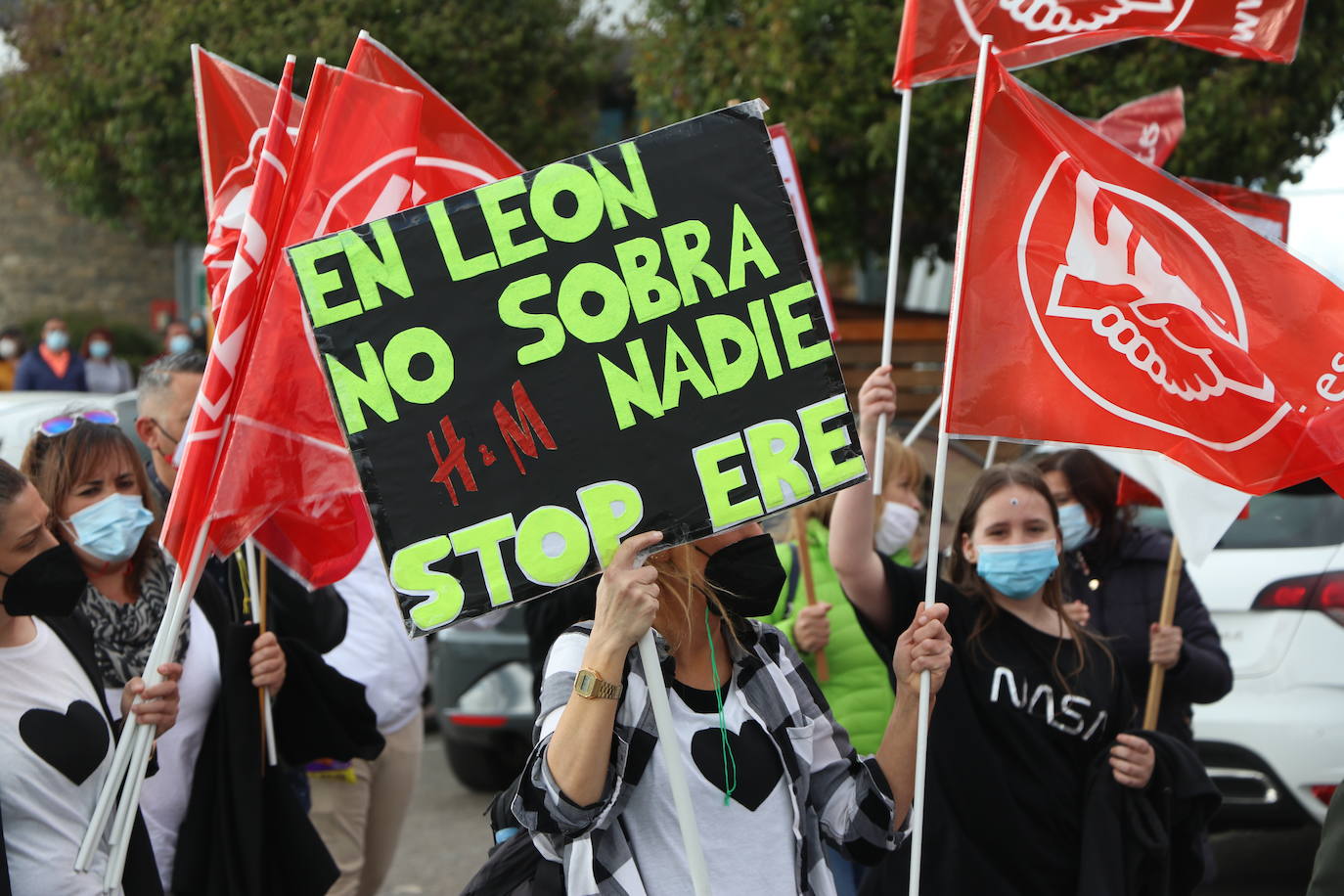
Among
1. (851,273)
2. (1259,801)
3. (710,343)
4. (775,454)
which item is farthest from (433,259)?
(851,273)

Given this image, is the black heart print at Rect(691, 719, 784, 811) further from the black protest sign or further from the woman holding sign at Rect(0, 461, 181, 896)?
the woman holding sign at Rect(0, 461, 181, 896)

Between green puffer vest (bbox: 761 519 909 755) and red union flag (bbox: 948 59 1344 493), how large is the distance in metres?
1.13

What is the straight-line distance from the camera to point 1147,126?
5.91 m

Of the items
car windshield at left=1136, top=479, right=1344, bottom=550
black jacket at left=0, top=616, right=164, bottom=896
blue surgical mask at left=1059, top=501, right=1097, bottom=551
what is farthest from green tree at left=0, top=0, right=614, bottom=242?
black jacket at left=0, top=616, right=164, bottom=896

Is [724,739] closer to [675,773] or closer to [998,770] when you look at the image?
[675,773]

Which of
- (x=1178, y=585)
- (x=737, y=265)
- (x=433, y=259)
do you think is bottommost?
(x=1178, y=585)

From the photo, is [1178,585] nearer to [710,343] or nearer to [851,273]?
[710,343]

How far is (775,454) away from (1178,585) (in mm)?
2490

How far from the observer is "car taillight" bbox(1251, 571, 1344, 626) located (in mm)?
5438

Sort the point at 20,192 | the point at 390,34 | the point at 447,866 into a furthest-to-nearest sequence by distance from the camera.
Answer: the point at 20,192
the point at 390,34
the point at 447,866

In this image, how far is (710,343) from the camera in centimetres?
251

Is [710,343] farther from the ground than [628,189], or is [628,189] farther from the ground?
[628,189]

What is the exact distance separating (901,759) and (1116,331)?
1045mm

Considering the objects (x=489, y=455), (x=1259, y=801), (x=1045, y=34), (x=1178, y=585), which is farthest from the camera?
(x=1259, y=801)
